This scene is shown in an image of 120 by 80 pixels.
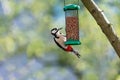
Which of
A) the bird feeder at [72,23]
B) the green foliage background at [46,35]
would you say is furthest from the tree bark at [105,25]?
the green foliage background at [46,35]

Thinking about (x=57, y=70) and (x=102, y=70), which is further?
(x=57, y=70)

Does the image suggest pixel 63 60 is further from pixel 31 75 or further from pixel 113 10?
pixel 113 10

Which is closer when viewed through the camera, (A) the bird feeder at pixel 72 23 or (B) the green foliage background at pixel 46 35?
(A) the bird feeder at pixel 72 23

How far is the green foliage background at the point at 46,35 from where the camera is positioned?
8.53 metres

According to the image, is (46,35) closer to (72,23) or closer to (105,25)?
(72,23)

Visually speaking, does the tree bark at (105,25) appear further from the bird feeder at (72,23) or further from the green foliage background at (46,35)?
the green foliage background at (46,35)

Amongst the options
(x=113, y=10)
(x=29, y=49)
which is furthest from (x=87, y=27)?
(x=29, y=49)

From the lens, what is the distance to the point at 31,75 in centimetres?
908

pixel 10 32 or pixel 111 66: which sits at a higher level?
pixel 10 32

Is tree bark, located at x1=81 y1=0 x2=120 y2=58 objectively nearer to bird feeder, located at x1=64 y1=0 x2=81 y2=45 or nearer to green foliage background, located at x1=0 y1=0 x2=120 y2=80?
bird feeder, located at x1=64 y1=0 x2=81 y2=45

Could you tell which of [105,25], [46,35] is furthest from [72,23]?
[46,35]

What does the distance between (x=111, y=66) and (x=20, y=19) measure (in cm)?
184

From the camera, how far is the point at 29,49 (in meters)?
8.84

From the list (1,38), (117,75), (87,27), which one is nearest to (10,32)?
(1,38)
